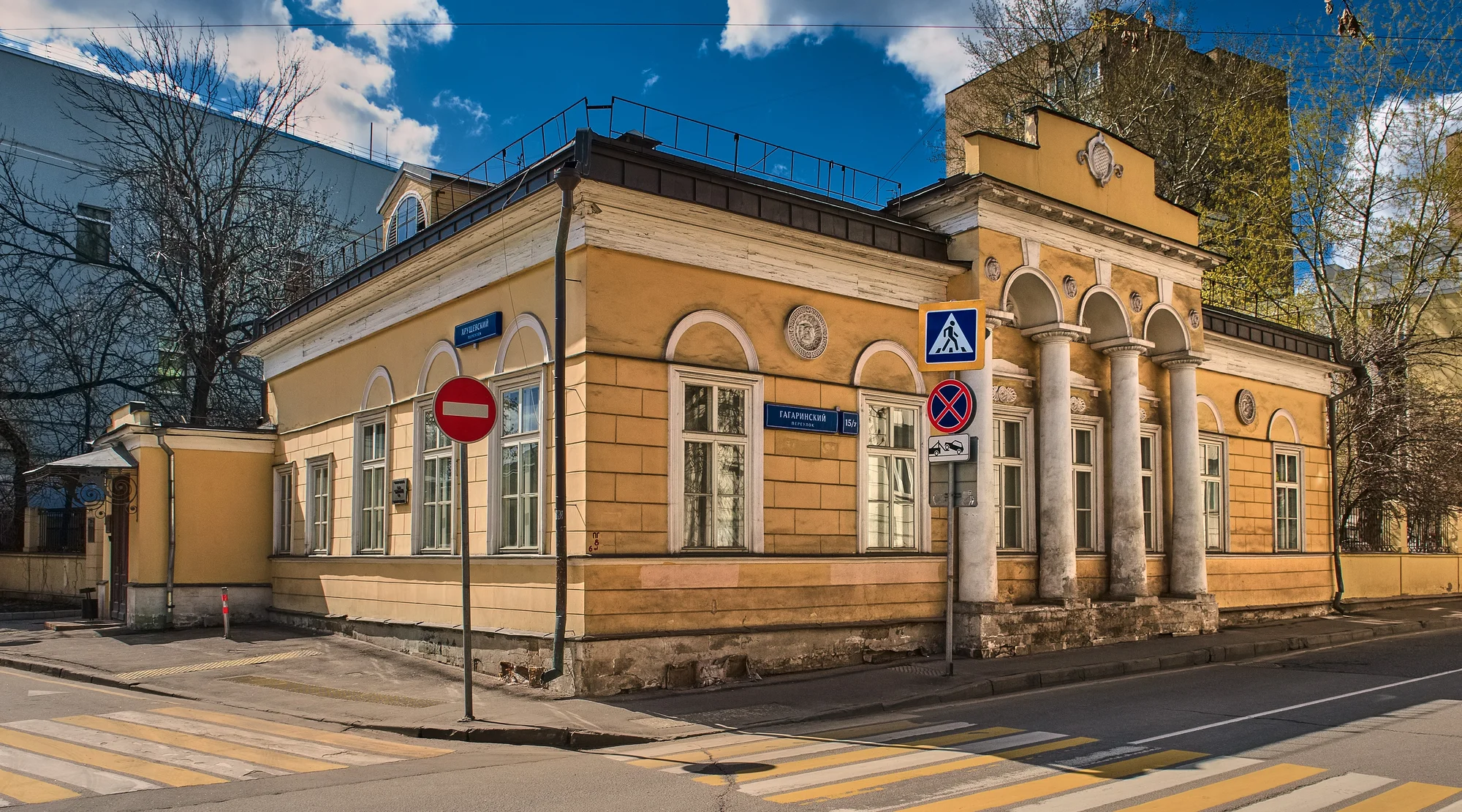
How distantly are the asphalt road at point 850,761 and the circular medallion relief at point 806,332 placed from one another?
4.67 metres

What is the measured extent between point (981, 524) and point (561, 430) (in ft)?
20.0

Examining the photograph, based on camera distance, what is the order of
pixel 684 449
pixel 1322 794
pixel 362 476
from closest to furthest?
pixel 1322 794
pixel 684 449
pixel 362 476

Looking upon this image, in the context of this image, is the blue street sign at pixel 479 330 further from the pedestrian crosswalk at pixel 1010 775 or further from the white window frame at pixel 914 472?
the pedestrian crosswalk at pixel 1010 775

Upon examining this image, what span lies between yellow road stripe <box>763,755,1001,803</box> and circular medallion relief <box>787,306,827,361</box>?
634cm

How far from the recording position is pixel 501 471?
1305 cm

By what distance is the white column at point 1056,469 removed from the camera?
15.6 metres

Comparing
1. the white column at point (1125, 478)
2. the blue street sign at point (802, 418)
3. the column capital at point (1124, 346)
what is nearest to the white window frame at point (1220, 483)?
the white column at point (1125, 478)

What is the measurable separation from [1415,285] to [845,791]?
27346 millimetres

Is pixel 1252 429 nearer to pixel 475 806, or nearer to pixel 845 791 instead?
pixel 845 791

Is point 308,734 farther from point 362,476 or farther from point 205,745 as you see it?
point 362,476

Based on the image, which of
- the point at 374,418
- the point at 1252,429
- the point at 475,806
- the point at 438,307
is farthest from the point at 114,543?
the point at 1252,429

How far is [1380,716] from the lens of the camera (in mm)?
9781

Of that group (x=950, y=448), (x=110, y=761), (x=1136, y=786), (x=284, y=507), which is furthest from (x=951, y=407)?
(x=284, y=507)

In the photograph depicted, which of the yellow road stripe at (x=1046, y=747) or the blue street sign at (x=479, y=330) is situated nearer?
the yellow road stripe at (x=1046, y=747)
